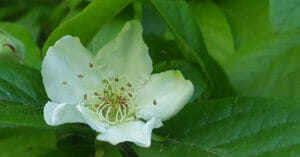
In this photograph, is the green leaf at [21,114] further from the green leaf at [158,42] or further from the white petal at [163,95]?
the green leaf at [158,42]

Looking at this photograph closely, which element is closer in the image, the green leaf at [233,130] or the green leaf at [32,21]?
the green leaf at [233,130]

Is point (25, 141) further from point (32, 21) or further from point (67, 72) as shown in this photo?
point (32, 21)

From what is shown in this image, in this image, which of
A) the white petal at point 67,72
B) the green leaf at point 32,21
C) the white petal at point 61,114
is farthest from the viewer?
the green leaf at point 32,21

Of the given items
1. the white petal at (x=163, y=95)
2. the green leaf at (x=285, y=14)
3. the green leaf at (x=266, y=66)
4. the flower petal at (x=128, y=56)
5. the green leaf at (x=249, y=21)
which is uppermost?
the flower petal at (x=128, y=56)

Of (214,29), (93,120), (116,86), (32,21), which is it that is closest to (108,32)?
(116,86)

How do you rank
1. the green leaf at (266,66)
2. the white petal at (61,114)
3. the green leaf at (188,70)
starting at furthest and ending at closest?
the green leaf at (266,66) < the green leaf at (188,70) < the white petal at (61,114)

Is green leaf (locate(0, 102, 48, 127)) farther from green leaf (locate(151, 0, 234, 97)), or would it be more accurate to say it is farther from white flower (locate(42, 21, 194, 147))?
green leaf (locate(151, 0, 234, 97))

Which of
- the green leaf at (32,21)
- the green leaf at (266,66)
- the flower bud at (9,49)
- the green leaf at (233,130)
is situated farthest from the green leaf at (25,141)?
the green leaf at (32,21)
